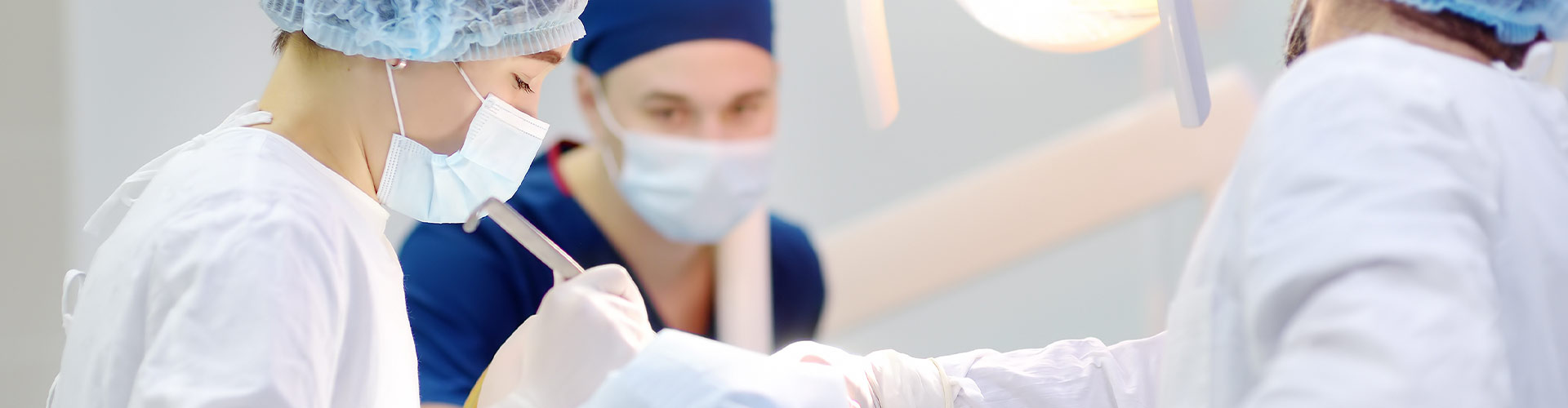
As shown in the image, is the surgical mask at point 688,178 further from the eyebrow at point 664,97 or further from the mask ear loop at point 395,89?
the mask ear loop at point 395,89

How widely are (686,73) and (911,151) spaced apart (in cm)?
78

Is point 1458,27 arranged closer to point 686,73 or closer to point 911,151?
point 686,73

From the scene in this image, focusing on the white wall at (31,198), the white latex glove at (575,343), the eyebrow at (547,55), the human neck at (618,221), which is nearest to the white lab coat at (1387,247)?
the white latex glove at (575,343)

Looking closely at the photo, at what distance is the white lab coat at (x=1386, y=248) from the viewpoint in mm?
653

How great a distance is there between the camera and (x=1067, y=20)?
Result: 108 cm

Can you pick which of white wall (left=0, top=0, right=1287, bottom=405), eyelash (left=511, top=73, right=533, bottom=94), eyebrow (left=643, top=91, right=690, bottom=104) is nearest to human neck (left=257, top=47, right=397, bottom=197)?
eyelash (left=511, top=73, right=533, bottom=94)

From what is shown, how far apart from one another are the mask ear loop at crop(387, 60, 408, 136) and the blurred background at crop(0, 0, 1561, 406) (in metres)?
0.69

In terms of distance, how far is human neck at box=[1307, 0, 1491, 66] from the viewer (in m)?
0.83

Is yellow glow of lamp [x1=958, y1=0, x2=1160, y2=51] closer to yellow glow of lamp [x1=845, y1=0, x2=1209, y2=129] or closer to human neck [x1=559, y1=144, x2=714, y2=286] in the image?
yellow glow of lamp [x1=845, y1=0, x2=1209, y2=129]

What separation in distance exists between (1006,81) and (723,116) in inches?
34.9

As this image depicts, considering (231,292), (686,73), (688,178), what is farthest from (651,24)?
(231,292)

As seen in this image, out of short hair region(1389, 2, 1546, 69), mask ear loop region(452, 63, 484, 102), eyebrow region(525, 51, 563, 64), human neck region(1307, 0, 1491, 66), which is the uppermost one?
short hair region(1389, 2, 1546, 69)

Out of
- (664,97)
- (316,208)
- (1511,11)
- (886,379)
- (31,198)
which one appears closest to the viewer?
(1511,11)

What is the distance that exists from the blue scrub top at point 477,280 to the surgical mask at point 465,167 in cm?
76
